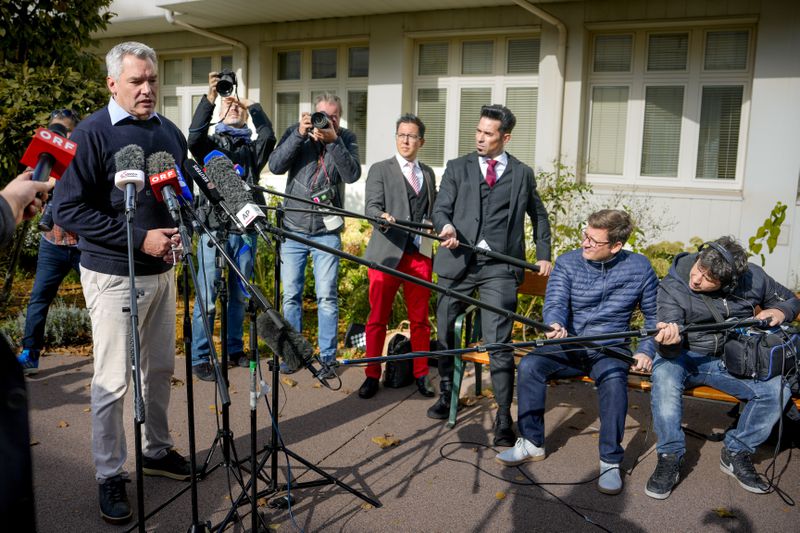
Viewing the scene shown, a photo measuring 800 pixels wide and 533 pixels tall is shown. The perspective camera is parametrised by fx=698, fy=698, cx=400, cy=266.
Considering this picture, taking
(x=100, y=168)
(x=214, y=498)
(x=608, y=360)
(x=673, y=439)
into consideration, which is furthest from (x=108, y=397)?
(x=673, y=439)

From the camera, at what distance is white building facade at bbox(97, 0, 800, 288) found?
8.73m

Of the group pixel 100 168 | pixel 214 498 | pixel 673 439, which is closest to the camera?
pixel 100 168

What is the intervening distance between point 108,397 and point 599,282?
3043 millimetres

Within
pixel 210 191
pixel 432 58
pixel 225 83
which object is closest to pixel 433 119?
pixel 432 58

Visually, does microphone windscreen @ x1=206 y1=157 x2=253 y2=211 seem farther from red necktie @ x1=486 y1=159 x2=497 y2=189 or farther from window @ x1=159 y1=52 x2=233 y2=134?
window @ x1=159 y1=52 x2=233 y2=134

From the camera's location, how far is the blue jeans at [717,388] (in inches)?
168

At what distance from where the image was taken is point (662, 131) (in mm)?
9695

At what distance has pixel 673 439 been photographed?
426 centimetres

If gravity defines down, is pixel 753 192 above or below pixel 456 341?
above

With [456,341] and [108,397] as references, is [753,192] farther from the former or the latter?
[108,397]

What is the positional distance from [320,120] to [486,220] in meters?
1.43

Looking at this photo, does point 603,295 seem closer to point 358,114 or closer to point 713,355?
point 713,355

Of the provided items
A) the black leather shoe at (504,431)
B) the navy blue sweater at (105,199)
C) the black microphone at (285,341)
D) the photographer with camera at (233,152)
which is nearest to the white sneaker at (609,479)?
the black leather shoe at (504,431)

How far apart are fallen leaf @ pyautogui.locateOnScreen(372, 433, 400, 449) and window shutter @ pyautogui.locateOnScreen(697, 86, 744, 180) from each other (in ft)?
22.2
